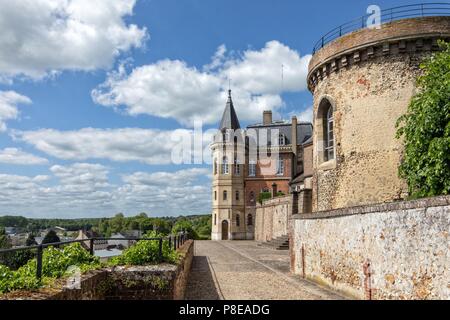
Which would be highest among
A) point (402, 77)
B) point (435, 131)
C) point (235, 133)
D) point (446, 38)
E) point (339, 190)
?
point (235, 133)

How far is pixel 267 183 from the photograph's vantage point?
53250 mm

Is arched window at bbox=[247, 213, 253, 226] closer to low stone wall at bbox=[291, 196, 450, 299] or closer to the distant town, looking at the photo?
the distant town

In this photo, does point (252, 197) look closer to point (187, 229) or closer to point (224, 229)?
point (224, 229)

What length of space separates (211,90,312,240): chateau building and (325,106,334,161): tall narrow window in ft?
110

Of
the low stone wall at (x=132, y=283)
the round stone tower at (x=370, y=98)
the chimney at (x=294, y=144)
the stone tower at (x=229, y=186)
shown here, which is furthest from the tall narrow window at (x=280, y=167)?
the low stone wall at (x=132, y=283)

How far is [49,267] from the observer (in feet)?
20.3

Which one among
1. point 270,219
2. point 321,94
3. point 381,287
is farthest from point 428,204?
point 270,219

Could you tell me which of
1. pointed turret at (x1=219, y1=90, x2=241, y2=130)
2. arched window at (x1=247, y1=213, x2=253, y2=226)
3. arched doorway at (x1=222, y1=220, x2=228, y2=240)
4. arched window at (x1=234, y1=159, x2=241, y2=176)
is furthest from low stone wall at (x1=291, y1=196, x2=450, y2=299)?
pointed turret at (x1=219, y1=90, x2=241, y2=130)

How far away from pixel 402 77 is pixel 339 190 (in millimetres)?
4858

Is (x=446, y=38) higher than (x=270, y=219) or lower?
higher

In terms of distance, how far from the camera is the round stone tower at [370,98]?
14773mm

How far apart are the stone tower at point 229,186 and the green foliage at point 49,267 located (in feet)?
149

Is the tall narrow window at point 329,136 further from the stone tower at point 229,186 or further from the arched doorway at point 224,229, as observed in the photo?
the arched doorway at point 224,229
